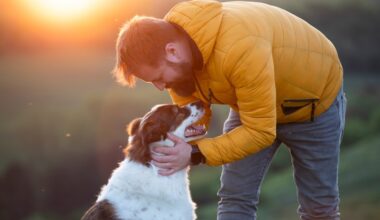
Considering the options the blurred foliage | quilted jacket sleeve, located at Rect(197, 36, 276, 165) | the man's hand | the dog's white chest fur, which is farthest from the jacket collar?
the blurred foliage

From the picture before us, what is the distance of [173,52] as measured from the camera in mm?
2758

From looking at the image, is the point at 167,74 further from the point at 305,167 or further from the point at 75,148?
the point at 75,148

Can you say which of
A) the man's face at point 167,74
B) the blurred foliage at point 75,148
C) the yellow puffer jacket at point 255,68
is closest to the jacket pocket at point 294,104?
the yellow puffer jacket at point 255,68

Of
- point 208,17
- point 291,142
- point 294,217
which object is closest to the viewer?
point 208,17

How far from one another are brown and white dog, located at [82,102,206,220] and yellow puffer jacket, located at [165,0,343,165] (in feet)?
0.46

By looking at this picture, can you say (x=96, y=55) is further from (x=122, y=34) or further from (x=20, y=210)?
(x=122, y=34)

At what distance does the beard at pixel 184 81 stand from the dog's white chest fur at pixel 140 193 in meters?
0.41

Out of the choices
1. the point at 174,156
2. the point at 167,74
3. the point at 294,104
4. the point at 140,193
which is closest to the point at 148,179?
the point at 140,193

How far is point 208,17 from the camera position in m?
2.75

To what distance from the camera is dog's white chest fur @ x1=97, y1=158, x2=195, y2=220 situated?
10.2 feet

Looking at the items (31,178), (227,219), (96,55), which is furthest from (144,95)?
(227,219)

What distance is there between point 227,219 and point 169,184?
420mm

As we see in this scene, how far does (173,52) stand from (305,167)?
3.61 ft

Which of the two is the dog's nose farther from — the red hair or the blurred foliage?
the blurred foliage
